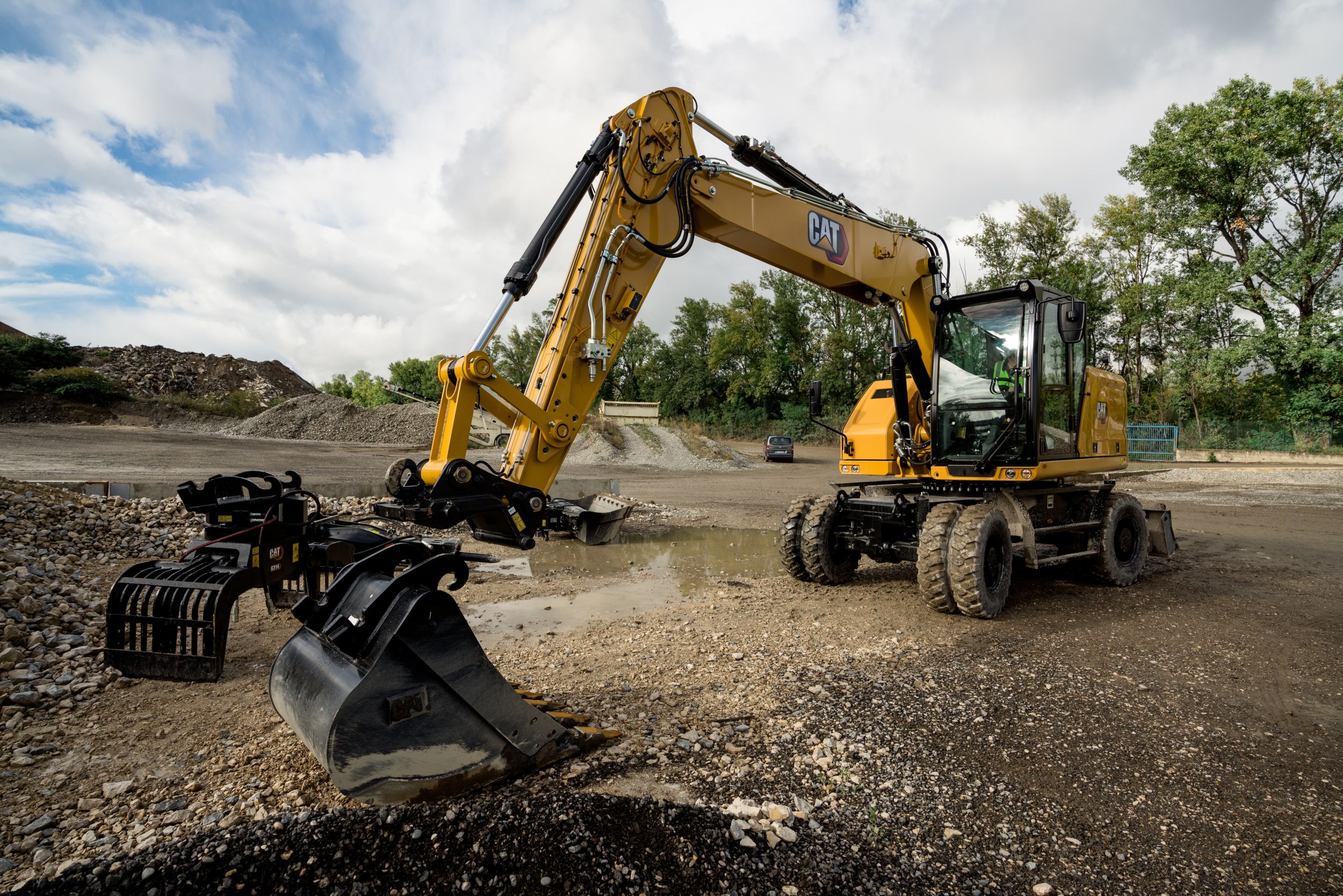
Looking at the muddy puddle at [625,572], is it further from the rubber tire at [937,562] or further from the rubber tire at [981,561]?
the rubber tire at [981,561]

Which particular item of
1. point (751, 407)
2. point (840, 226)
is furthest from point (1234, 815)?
point (751, 407)

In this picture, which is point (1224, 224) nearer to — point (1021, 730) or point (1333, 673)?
point (1333, 673)

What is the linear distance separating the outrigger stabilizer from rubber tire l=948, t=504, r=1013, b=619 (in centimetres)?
349

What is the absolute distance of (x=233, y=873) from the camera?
2158 mm

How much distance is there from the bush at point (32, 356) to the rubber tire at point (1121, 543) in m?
37.3

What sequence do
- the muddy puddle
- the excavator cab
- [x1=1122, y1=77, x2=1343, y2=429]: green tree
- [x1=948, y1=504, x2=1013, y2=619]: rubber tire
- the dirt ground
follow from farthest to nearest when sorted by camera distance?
[x1=1122, y1=77, x2=1343, y2=429]: green tree
the excavator cab
the muddy puddle
[x1=948, y1=504, x2=1013, y2=619]: rubber tire
the dirt ground

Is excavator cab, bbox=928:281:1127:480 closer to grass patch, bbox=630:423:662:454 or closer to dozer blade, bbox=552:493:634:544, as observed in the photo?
dozer blade, bbox=552:493:634:544

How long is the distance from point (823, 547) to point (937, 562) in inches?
54.4

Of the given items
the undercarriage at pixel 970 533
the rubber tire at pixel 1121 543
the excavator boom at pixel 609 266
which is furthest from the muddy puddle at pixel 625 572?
the rubber tire at pixel 1121 543

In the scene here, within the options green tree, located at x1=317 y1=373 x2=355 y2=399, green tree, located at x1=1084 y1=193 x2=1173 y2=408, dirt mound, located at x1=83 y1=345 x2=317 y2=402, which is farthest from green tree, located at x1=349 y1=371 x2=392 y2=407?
green tree, located at x1=1084 y1=193 x2=1173 y2=408

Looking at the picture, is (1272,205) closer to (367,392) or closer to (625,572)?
(625,572)

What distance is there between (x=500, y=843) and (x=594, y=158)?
4.56 meters

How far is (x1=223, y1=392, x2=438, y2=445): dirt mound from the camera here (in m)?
29.6

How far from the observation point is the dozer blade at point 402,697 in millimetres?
2363
